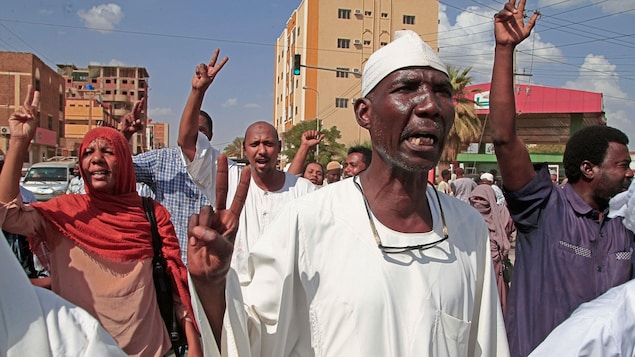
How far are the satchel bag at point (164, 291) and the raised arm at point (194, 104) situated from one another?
34.2 inches

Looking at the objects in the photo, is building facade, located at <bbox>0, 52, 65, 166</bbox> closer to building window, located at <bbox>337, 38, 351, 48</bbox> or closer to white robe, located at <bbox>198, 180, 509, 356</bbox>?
building window, located at <bbox>337, 38, 351, 48</bbox>

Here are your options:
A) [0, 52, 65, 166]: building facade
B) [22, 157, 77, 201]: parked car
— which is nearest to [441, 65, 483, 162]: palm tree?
[22, 157, 77, 201]: parked car

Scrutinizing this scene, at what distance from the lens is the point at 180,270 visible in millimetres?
3090

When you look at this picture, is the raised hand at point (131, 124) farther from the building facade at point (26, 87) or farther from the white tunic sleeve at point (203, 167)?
the building facade at point (26, 87)

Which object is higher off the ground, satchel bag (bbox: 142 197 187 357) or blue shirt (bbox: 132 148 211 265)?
blue shirt (bbox: 132 148 211 265)

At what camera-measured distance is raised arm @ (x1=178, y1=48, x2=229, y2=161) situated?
365 centimetres

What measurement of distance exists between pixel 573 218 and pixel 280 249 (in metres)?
1.96

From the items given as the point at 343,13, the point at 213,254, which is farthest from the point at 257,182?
the point at 343,13

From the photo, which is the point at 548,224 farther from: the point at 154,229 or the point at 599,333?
the point at 154,229

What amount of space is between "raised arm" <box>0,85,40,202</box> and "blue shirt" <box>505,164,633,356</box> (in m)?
2.76

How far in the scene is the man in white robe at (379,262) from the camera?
173cm

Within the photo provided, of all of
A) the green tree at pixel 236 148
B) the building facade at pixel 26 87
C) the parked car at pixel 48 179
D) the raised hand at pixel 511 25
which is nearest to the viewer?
the raised hand at pixel 511 25

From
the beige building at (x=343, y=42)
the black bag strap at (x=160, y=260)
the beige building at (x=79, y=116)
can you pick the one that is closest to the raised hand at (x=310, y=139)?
the black bag strap at (x=160, y=260)

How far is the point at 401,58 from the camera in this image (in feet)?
6.57
